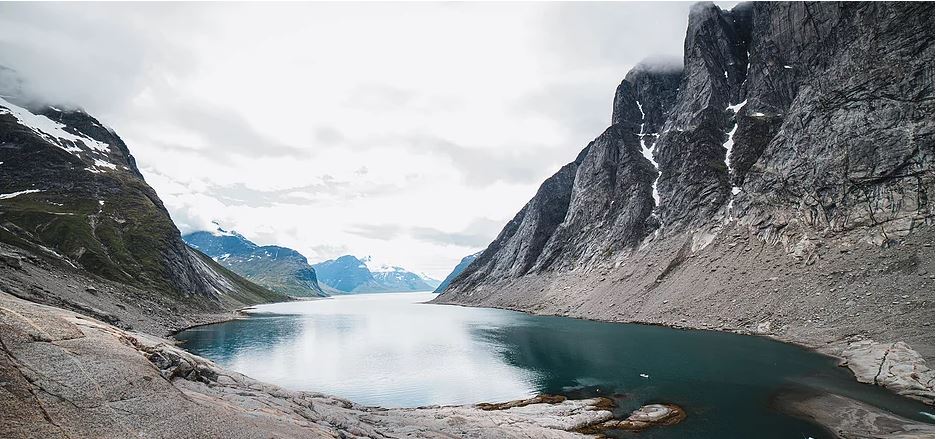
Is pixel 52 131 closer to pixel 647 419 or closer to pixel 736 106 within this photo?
pixel 647 419

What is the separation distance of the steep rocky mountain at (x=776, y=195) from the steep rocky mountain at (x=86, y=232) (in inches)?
4279

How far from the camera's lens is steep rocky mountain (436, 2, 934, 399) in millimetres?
67375

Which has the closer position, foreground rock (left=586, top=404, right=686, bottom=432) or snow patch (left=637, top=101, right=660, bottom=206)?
foreground rock (left=586, top=404, right=686, bottom=432)

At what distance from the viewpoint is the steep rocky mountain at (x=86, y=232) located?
7825cm

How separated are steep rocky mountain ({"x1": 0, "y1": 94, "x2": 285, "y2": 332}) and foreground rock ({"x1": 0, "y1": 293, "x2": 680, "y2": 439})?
53.3m

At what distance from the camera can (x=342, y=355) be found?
66.4m

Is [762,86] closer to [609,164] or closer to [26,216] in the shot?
[609,164]

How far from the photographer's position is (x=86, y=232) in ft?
366

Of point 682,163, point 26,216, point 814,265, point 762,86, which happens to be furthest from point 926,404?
point 26,216

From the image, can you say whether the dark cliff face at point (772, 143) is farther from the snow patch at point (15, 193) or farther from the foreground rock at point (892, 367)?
the snow patch at point (15, 193)

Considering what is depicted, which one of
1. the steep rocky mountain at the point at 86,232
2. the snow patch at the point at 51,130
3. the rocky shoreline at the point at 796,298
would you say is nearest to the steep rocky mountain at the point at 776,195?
the rocky shoreline at the point at 796,298

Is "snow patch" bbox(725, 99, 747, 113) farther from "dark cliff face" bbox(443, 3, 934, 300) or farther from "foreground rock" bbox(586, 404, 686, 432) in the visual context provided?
"foreground rock" bbox(586, 404, 686, 432)

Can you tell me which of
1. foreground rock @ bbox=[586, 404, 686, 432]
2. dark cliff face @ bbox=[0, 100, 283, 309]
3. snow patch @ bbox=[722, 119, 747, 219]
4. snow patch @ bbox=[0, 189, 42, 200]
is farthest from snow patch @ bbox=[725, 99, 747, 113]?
snow patch @ bbox=[0, 189, 42, 200]

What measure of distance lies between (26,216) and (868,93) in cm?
20106
